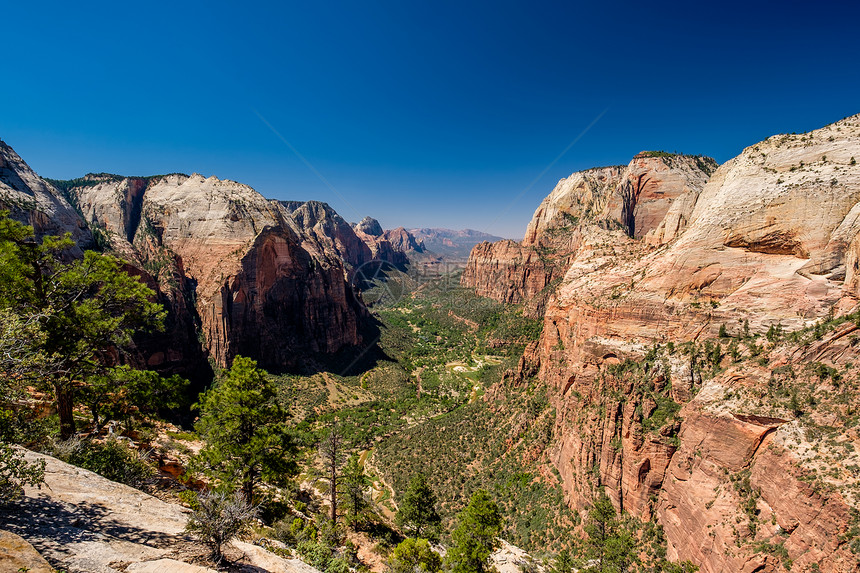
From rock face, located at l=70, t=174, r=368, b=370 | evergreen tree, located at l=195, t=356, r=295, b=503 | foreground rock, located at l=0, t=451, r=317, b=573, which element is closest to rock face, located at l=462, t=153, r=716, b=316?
evergreen tree, located at l=195, t=356, r=295, b=503

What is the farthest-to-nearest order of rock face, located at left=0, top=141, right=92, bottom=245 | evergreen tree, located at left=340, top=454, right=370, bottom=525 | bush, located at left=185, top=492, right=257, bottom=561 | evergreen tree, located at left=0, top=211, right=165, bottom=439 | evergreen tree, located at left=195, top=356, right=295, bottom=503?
rock face, located at left=0, top=141, right=92, bottom=245
evergreen tree, located at left=340, top=454, right=370, bottom=525
evergreen tree, located at left=195, top=356, right=295, bottom=503
evergreen tree, located at left=0, top=211, right=165, bottom=439
bush, located at left=185, top=492, right=257, bottom=561

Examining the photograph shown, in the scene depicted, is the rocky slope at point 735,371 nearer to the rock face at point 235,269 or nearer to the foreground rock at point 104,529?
Answer: the foreground rock at point 104,529

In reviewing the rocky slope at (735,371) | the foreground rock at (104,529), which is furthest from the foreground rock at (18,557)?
the rocky slope at (735,371)

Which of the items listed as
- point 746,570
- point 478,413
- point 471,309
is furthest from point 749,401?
point 471,309

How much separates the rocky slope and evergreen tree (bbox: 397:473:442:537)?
15.1 metres

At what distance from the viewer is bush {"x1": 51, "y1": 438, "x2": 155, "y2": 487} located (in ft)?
40.6

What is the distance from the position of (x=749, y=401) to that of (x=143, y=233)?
113433mm

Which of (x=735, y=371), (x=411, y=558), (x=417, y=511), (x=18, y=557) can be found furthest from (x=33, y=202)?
(x=735, y=371)

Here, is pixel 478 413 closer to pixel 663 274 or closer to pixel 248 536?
pixel 663 274

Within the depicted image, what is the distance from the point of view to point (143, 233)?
83.2 m

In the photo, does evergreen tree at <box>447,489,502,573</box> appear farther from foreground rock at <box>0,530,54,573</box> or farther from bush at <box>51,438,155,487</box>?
foreground rock at <box>0,530,54,573</box>

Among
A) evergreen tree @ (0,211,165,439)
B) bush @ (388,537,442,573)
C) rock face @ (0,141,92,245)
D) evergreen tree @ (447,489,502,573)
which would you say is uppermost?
rock face @ (0,141,92,245)

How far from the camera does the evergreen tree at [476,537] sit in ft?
76.1

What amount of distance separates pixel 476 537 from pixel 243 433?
61.9 feet
